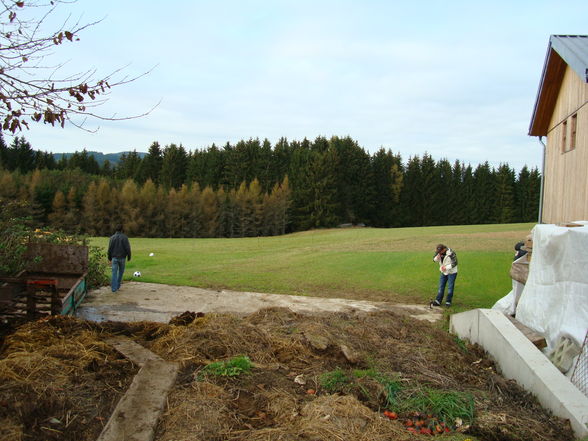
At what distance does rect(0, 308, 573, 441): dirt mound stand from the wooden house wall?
6.02 metres

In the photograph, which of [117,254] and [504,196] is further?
[504,196]

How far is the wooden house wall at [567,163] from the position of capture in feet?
35.2

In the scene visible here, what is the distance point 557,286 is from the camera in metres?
7.16

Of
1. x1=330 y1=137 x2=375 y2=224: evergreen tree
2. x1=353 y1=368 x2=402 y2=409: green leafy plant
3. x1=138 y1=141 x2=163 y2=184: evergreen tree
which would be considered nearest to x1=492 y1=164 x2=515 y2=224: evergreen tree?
x1=330 y1=137 x2=375 y2=224: evergreen tree

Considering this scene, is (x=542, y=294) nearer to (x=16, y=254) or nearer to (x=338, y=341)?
(x=338, y=341)

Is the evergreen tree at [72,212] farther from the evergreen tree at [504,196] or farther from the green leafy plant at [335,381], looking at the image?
Answer: the evergreen tree at [504,196]

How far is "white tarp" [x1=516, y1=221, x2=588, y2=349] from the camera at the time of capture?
656cm

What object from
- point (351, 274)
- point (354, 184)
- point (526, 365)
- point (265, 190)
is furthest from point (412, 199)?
point (526, 365)

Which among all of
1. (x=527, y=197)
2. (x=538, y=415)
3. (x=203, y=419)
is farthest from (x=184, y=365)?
(x=527, y=197)

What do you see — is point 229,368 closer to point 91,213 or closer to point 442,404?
point 442,404

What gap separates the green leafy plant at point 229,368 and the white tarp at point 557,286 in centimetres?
450

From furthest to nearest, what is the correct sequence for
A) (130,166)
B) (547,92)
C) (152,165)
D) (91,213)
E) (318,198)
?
(130,166), (152,165), (318,198), (91,213), (547,92)

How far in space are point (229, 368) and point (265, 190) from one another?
6872cm

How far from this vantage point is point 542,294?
24.8ft
